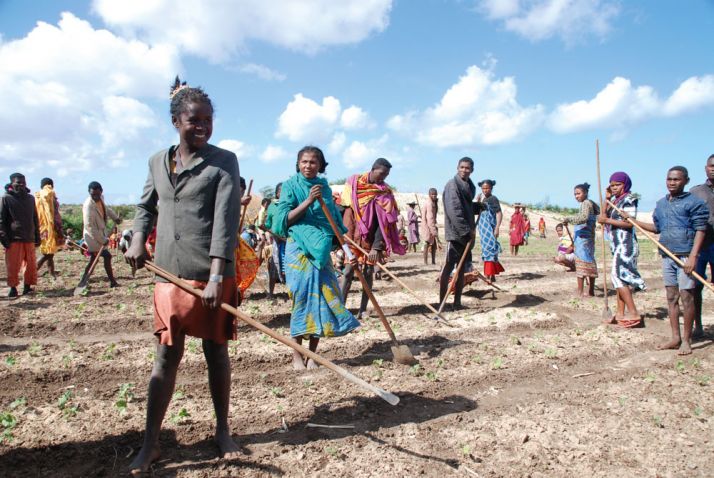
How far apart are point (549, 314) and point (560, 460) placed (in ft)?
13.8

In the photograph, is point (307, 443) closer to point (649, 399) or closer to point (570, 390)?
point (570, 390)

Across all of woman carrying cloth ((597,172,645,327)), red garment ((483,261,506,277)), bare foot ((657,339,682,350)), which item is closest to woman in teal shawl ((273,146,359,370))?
bare foot ((657,339,682,350))

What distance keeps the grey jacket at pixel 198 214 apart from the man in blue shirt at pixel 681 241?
15.7ft

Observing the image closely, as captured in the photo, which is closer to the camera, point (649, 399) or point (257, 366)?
point (649, 399)

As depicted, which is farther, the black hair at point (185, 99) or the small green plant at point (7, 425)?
the small green plant at point (7, 425)

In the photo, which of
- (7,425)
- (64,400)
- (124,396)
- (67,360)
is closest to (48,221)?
(67,360)

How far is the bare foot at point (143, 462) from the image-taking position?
2706 mm

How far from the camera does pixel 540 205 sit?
5172cm

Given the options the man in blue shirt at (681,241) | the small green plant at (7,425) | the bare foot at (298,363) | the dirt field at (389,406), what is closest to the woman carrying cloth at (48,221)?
the dirt field at (389,406)

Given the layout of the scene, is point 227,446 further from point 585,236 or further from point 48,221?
point 48,221

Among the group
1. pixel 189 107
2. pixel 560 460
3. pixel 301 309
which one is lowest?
pixel 560 460

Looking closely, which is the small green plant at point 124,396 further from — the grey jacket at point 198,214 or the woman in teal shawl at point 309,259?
the grey jacket at point 198,214

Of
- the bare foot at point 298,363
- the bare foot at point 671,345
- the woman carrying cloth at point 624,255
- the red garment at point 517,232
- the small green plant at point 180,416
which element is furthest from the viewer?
the red garment at point 517,232

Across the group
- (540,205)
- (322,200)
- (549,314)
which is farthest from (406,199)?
(322,200)
